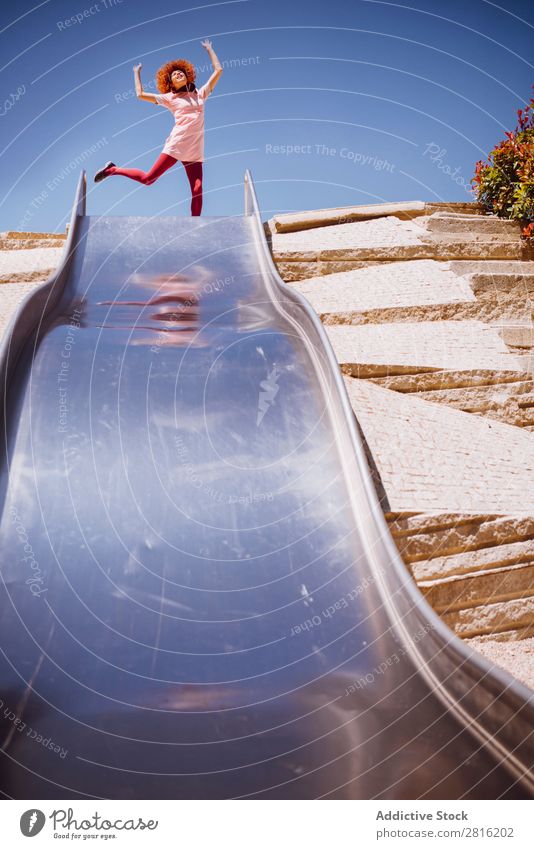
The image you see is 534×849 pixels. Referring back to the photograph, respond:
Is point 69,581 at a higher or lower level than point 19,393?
lower

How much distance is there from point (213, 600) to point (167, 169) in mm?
7085

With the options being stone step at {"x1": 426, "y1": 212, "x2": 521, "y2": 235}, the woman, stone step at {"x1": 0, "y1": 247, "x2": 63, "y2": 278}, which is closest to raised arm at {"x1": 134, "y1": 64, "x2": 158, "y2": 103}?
the woman

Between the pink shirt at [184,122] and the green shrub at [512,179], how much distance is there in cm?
485

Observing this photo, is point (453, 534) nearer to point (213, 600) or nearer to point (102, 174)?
point (213, 600)

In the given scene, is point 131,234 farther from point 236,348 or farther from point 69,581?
point 69,581

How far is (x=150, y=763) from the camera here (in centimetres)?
265

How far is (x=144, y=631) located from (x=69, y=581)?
21.1 inches

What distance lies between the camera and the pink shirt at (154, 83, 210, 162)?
8570 millimetres

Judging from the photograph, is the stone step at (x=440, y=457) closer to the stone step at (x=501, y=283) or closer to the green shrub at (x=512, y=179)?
the stone step at (x=501, y=283)

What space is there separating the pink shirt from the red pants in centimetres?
12

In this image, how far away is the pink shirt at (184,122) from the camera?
337 inches

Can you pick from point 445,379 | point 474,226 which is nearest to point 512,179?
point 474,226

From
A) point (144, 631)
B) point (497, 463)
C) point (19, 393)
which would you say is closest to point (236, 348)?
point (19, 393)

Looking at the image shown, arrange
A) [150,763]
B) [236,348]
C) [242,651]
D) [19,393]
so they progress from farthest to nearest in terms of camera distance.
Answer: [236,348] → [19,393] → [242,651] → [150,763]
